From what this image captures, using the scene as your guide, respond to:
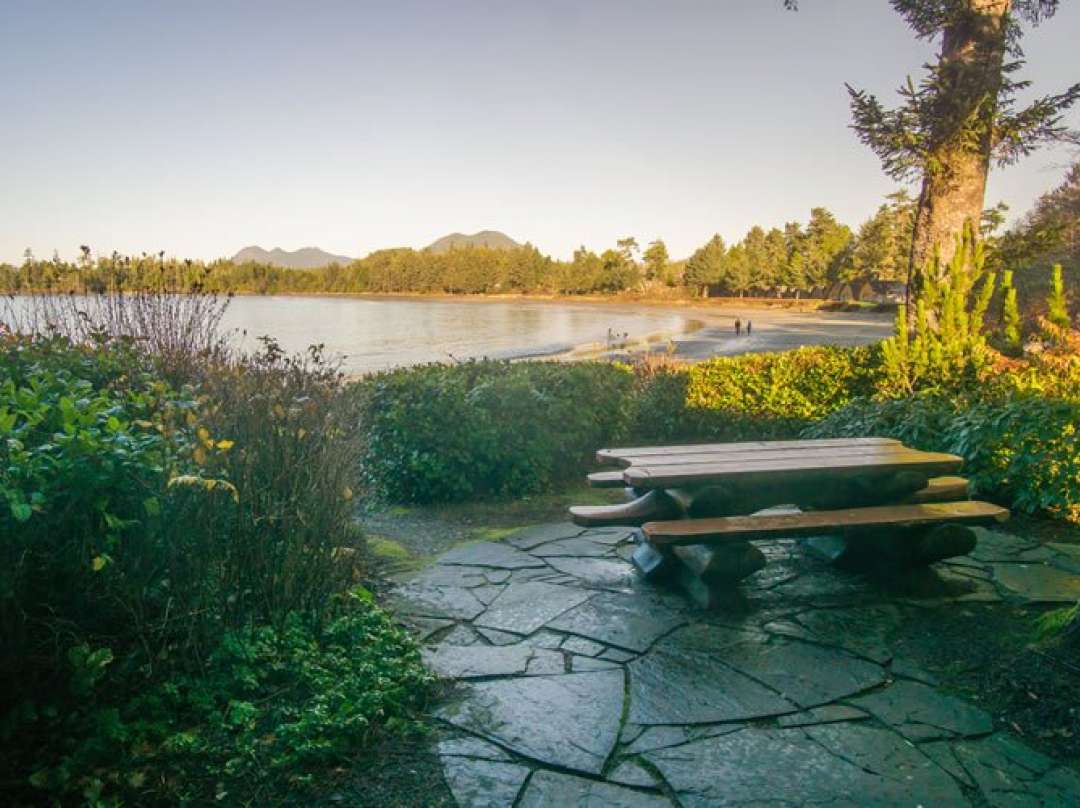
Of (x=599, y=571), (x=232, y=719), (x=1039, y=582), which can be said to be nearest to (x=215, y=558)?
(x=232, y=719)

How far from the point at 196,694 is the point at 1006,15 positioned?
1036cm

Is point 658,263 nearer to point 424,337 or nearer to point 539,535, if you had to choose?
point 424,337

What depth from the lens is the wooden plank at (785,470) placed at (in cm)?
329

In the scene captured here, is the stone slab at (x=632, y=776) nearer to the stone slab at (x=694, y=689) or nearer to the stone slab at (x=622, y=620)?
the stone slab at (x=694, y=689)

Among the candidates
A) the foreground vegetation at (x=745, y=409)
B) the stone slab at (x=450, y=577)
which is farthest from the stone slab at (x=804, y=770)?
the foreground vegetation at (x=745, y=409)

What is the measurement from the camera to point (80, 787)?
2035mm

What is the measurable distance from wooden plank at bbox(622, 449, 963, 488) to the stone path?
600 millimetres

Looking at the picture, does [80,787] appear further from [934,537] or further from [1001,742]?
[934,537]

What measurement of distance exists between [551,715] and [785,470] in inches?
63.3

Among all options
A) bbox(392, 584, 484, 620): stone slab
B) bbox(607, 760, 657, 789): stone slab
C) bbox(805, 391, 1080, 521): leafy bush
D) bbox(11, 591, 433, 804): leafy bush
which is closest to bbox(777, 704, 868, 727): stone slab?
bbox(607, 760, 657, 789): stone slab

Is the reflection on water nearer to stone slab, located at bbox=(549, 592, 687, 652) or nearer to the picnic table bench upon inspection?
the picnic table bench

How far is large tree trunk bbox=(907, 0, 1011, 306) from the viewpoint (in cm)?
823

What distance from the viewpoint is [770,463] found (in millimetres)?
3574

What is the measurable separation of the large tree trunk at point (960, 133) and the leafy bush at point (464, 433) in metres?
4.86
